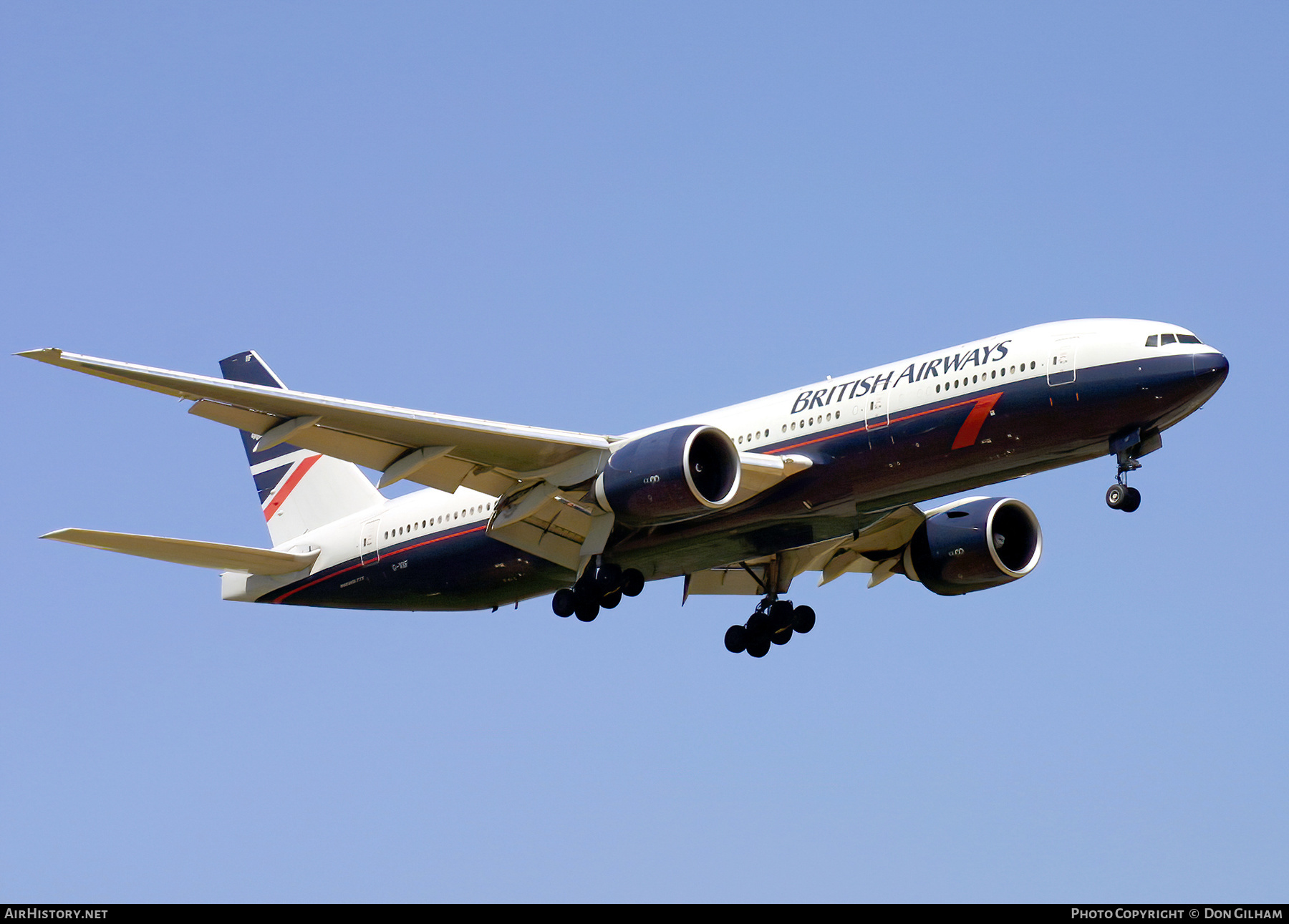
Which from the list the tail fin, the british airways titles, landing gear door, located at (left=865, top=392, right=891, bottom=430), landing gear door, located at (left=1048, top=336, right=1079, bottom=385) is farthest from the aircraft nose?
the tail fin

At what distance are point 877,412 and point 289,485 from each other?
1623 cm

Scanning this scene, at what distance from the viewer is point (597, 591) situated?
32.8 meters

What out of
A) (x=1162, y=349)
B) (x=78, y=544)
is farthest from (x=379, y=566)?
(x=1162, y=349)

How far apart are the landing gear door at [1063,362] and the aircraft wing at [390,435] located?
28.5ft

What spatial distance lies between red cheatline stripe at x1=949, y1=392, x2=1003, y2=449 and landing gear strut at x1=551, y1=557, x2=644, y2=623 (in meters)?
7.45

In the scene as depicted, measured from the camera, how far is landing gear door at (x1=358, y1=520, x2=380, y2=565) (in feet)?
118

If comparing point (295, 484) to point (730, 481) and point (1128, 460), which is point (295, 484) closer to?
point (730, 481)

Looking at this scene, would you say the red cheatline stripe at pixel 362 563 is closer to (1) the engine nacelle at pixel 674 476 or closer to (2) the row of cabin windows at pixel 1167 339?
(1) the engine nacelle at pixel 674 476

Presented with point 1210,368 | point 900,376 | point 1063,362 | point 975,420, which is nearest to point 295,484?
point 900,376

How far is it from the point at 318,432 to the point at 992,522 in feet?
48.9

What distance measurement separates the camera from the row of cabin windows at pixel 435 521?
34500 mm

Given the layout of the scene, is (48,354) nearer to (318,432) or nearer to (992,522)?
(318,432)

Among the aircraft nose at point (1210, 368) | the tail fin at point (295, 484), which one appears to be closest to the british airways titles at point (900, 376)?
the aircraft nose at point (1210, 368)

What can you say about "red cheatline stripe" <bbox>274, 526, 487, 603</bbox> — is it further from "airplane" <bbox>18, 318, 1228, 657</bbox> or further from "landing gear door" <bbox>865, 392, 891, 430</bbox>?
"landing gear door" <bbox>865, 392, 891, 430</bbox>
